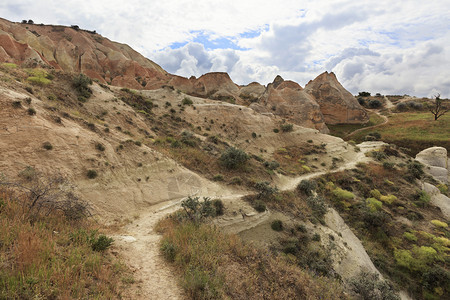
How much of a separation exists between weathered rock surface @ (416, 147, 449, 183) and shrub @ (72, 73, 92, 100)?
185 ft

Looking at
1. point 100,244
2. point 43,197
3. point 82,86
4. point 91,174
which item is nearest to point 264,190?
point 91,174

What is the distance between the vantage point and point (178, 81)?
63844 millimetres

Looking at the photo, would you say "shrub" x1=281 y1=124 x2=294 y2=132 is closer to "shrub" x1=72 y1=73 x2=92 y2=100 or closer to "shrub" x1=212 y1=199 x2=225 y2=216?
"shrub" x1=212 y1=199 x2=225 y2=216

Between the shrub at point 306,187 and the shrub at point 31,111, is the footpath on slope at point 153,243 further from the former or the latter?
the shrub at point 31,111

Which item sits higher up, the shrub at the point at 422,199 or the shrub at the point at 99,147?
the shrub at the point at 99,147

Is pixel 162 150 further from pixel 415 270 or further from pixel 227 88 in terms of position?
pixel 227 88

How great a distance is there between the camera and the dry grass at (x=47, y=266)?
180 inches

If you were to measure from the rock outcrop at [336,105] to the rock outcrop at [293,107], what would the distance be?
11891 millimetres

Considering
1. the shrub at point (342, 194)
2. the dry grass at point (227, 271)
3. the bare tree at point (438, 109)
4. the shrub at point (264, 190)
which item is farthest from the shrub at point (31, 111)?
the bare tree at point (438, 109)

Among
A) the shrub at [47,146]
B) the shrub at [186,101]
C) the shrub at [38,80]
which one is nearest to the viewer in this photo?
the shrub at [47,146]

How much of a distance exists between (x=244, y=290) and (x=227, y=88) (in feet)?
211

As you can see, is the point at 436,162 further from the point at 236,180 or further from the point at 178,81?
the point at 178,81

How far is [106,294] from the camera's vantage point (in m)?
5.36

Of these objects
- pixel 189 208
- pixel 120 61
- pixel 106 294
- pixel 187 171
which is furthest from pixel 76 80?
pixel 120 61
